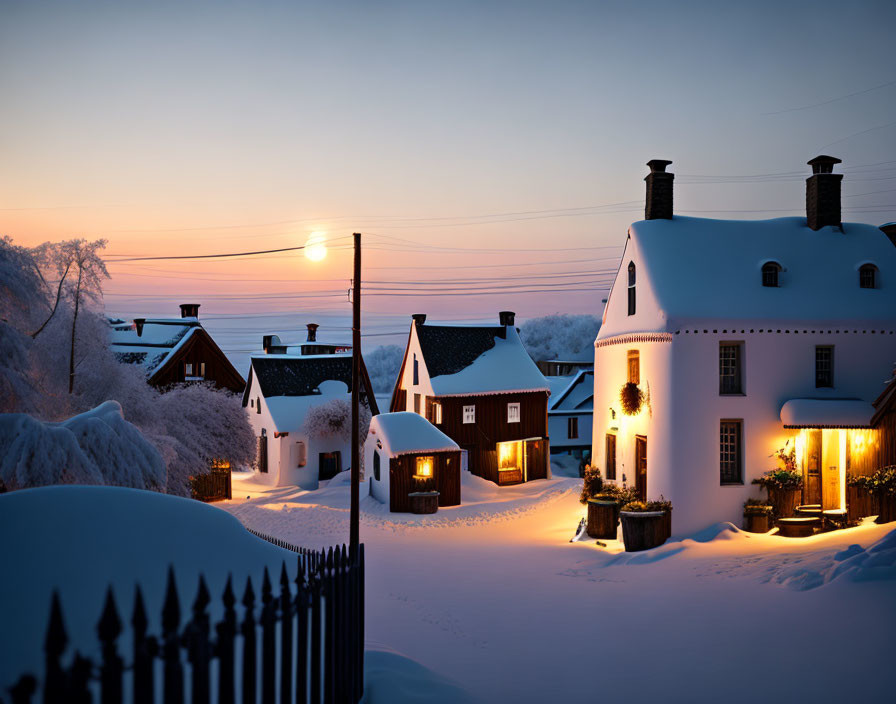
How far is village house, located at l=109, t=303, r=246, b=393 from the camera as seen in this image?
36.8 meters

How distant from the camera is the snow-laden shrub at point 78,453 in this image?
11984 mm

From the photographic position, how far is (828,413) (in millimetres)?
18875

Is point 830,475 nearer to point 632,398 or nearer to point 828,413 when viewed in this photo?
point 828,413

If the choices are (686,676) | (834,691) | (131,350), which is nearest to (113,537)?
(686,676)

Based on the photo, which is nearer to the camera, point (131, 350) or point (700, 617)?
point (700, 617)

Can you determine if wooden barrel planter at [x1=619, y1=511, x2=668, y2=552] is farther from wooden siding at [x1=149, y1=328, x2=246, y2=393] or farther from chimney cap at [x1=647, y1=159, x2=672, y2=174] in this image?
wooden siding at [x1=149, y1=328, x2=246, y2=393]

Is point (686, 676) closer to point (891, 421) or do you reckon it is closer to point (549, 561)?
point (549, 561)

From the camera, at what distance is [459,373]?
36.9 m

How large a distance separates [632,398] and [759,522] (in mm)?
5224

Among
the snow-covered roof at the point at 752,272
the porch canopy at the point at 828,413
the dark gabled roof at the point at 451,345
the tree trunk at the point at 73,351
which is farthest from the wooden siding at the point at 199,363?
the porch canopy at the point at 828,413

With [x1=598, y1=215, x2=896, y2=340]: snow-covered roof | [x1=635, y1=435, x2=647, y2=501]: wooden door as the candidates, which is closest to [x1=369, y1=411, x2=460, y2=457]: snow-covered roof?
[x1=635, y1=435, x2=647, y2=501]: wooden door

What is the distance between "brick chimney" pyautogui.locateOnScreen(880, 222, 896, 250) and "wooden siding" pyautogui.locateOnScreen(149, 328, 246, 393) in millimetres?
33517

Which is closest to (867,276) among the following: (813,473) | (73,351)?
(813,473)

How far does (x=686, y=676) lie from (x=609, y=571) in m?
7.53
